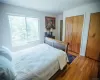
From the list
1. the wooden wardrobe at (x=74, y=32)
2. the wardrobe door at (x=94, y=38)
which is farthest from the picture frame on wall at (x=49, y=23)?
the wardrobe door at (x=94, y=38)

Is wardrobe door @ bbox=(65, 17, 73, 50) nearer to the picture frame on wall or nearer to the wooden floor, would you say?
the picture frame on wall

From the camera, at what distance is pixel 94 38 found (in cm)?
279

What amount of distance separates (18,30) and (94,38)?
3426mm

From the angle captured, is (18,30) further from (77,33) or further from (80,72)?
(80,72)

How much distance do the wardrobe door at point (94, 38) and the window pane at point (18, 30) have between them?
3.13 metres

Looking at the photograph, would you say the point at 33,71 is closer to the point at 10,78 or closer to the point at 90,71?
the point at 10,78

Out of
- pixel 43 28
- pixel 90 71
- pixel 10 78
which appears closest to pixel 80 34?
pixel 90 71

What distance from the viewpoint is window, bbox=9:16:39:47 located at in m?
3.08

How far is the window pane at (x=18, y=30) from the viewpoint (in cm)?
303

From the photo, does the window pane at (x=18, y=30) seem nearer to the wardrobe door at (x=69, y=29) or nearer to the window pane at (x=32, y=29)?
the window pane at (x=32, y=29)

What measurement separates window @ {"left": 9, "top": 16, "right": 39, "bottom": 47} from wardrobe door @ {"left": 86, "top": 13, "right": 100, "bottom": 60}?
275 cm

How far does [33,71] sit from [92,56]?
273cm

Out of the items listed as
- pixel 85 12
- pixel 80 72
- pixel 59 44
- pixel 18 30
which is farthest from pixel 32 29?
pixel 80 72

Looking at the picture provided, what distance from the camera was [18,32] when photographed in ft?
10.6
